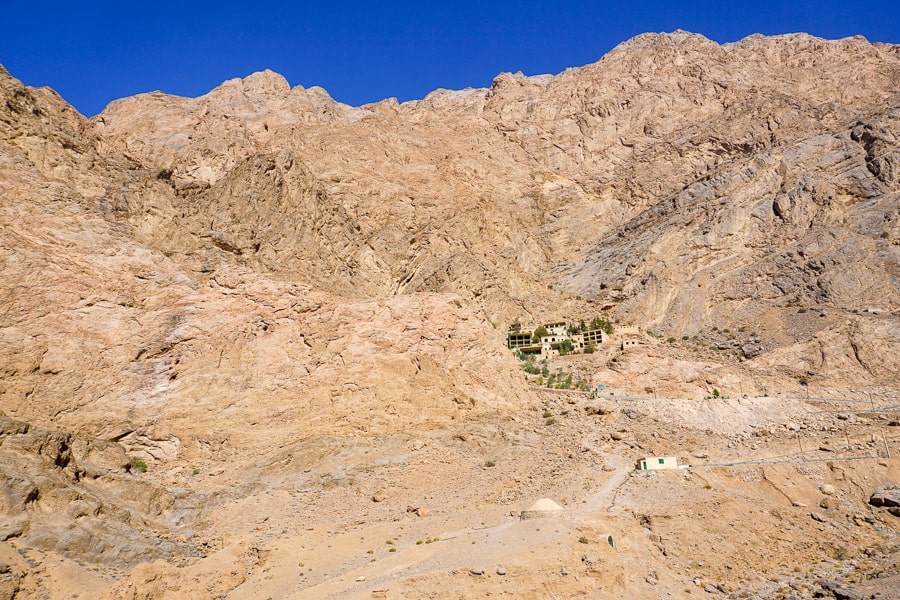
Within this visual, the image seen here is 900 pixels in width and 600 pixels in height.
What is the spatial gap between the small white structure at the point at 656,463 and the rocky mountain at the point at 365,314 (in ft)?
4.31

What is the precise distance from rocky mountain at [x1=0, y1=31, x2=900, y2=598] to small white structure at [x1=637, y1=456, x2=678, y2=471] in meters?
1.31

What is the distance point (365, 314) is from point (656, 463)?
16.0 m

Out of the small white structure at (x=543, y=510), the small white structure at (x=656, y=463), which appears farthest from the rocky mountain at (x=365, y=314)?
the small white structure at (x=543, y=510)

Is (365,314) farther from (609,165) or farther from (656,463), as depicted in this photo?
(609,165)

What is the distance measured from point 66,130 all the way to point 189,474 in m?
28.4

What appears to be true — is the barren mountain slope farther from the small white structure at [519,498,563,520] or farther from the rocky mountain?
the small white structure at [519,498,563,520]

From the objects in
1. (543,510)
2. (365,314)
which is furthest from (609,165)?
(543,510)

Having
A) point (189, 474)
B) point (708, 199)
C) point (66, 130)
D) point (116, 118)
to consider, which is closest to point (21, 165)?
point (66, 130)

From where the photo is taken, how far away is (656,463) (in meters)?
30.9

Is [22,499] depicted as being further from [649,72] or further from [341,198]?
[649,72]

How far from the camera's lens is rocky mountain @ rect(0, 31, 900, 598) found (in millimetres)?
24938

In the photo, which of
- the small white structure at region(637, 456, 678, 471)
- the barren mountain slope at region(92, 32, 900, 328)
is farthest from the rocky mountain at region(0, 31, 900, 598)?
the small white structure at region(637, 456, 678, 471)

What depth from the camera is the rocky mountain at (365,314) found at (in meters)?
24.9

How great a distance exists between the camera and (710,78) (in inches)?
3853
